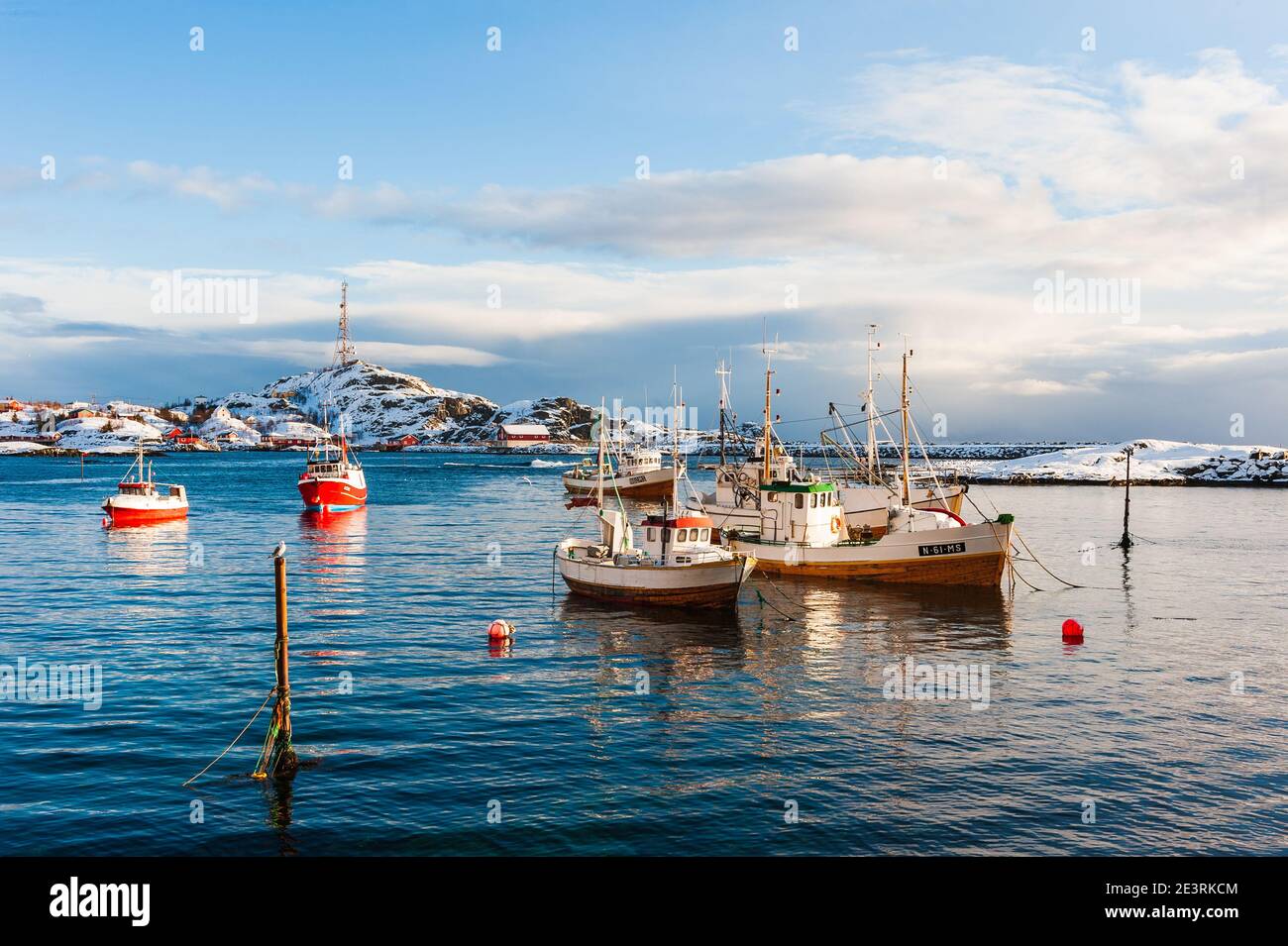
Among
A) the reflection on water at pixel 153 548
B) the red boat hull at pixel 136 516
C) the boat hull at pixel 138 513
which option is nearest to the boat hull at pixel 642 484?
the boat hull at pixel 138 513

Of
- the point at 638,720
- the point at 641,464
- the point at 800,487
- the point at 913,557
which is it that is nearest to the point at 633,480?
the point at 641,464

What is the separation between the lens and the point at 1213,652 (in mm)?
36750

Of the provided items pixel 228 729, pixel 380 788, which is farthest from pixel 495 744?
pixel 228 729

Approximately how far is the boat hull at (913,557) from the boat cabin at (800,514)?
857mm

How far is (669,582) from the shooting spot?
43875 mm

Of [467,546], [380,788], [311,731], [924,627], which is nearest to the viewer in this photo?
[380,788]

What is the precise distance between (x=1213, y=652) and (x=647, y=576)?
24334 millimetres

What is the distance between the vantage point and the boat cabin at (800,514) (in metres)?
54.3

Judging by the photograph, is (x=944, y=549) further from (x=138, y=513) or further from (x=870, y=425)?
(x=138, y=513)

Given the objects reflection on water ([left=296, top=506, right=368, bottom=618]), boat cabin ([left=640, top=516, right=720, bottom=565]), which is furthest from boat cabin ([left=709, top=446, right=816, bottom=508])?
reflection on water ([left=296, top=506, right=368, bottom=618])

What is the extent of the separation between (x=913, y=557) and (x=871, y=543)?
2.52 metres

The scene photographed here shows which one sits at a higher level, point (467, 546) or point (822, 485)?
point (822, 485)

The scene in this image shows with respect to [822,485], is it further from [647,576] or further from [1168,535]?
[1168,535]

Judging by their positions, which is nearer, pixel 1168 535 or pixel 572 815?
pixel 572 815
